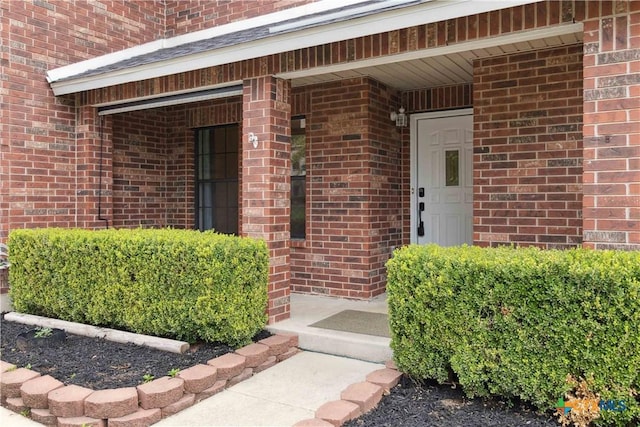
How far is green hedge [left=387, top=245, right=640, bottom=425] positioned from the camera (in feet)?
9.36

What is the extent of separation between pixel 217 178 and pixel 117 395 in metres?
4.99

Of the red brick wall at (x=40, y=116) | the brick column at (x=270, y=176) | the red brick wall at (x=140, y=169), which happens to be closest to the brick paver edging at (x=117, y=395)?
the brick column at (x=270, y=176)

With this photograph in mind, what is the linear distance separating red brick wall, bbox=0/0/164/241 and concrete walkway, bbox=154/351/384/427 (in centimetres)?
406

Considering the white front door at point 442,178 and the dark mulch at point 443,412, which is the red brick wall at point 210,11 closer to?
the white front door at point 442,178

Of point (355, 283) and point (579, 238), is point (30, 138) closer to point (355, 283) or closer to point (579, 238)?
point (355, 283)

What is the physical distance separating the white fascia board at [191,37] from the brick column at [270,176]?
60.3 inches

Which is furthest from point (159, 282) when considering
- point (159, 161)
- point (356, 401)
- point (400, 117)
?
point (159, 161)

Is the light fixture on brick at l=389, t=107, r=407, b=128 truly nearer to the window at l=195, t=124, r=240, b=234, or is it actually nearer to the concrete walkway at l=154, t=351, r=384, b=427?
the window at l=195, t=124, r=240, b=234

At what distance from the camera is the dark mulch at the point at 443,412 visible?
3.08 m

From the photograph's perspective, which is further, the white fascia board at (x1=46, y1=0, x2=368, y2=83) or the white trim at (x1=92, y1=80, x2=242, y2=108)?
the white fascia board at (x1=46, y1=0, x2=368, y2=83)

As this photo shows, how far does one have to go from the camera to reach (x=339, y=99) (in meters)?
6.46

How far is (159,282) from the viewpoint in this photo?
15.0ft

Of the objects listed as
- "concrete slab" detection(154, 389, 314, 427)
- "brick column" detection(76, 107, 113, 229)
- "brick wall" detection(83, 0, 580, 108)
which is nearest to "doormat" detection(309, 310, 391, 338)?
"concrete slab" detection(154, 389, 314, 427)

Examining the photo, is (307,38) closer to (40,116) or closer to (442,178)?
(442,178)
